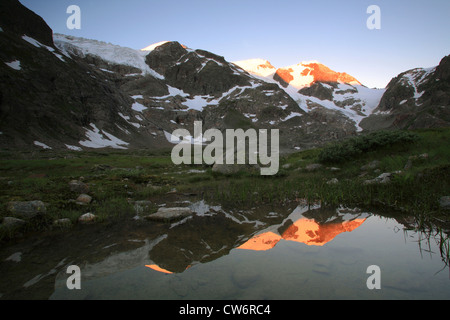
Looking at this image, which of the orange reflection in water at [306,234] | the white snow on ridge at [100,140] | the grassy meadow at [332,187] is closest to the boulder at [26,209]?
the grassy meadow at [332,187]

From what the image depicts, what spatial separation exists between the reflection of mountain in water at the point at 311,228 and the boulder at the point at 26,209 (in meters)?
6.13

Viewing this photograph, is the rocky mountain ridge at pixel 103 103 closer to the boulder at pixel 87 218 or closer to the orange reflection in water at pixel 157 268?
the boulder at pixel 87 218

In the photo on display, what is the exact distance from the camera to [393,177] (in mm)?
10680

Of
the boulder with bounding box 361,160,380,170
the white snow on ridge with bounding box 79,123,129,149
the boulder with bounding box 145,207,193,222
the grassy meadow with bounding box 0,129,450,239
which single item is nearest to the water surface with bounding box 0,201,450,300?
the boulder with bounding box 145,207,193,222

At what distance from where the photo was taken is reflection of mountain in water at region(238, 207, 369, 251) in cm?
581

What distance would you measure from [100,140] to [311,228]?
83.1 meters

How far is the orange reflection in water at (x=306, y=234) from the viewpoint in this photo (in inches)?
224

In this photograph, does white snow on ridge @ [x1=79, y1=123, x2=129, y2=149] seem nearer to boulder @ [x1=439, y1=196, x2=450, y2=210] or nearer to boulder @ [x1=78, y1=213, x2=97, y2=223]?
boulder @ [x1=78, y1=213, x2=97, y2=223]

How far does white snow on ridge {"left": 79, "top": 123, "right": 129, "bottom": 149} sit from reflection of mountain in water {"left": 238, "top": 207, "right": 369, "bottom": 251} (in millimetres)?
72791

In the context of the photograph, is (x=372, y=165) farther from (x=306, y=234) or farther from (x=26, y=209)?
(x=26, y=209)

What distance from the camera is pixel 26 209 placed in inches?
284

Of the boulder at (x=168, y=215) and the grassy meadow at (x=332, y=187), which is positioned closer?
the boulder at (x=168, y=215)

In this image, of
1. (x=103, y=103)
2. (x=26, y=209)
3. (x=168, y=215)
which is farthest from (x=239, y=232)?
(x=103, y=103)
